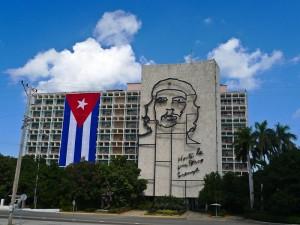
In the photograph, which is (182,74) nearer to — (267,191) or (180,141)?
(180,141)

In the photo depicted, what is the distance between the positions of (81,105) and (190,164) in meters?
31.1

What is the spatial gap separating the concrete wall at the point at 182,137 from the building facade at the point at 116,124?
39118mm

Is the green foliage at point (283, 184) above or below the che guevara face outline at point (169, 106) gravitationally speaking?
below

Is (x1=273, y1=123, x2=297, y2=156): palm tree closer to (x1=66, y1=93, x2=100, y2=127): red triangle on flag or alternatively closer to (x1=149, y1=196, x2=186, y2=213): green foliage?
(x1=149, y1=196, x2=186, y2=213): green foliage

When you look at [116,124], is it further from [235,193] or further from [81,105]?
[235,193]

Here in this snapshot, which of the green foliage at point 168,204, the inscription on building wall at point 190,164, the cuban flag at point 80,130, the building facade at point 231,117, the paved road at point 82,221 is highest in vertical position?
the building facade at point 231,117

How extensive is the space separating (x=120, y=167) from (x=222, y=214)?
25.5 metres

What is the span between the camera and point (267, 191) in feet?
213

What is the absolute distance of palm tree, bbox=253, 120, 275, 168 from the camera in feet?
238

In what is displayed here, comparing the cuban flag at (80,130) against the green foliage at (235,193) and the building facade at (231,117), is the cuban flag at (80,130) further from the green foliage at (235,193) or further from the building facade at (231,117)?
the building facade at (231,117)

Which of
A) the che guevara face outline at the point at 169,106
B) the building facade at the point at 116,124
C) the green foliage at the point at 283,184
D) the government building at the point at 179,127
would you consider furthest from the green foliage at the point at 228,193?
the building facade at the point at 116,124

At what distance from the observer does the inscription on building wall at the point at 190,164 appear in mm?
89312

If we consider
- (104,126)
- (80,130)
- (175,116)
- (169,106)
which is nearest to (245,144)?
(175,116)

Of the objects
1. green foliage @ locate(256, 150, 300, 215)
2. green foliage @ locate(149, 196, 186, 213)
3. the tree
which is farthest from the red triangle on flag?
green foliage @ locate(256, 150, 300, 215)
